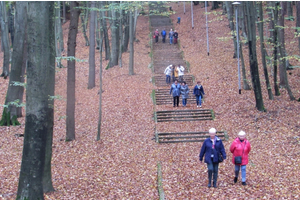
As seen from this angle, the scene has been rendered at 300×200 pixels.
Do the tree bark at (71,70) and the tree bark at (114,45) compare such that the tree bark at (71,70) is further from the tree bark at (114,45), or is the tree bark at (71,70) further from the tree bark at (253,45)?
the tree bark at (114,45)

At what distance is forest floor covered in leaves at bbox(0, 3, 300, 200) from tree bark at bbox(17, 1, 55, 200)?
44.8 inches

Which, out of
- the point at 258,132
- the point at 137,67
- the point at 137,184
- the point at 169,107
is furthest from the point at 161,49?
the point at 137,184

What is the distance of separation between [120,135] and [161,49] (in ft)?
60.5

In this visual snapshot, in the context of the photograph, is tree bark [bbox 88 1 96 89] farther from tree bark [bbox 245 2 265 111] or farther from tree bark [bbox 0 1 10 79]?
tree bark [bbox 245 2 265 111]

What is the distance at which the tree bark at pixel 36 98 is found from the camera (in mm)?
6527

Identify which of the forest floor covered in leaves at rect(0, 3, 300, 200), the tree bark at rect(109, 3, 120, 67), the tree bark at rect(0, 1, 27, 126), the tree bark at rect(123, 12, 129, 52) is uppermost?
the tree bark at rect(123, 12, 129, 52)

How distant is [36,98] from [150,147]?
23.4 ft

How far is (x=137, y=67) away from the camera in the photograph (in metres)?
26.8

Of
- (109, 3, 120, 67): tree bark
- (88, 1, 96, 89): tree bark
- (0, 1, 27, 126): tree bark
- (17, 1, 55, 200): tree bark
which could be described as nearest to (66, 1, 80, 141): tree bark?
(0, 1, 27, 126): tree bark

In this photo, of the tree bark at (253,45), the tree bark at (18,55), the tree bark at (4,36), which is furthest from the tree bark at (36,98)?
the tree bark at (4,36)

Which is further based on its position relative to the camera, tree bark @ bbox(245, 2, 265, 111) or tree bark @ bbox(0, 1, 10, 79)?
tree bark @ bbox(0, 1, 10, 79)

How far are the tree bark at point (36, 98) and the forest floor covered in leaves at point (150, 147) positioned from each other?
44.8 inches

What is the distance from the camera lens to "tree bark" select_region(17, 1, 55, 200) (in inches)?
257

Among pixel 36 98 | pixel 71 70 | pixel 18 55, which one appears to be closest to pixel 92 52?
pixel 18 55
